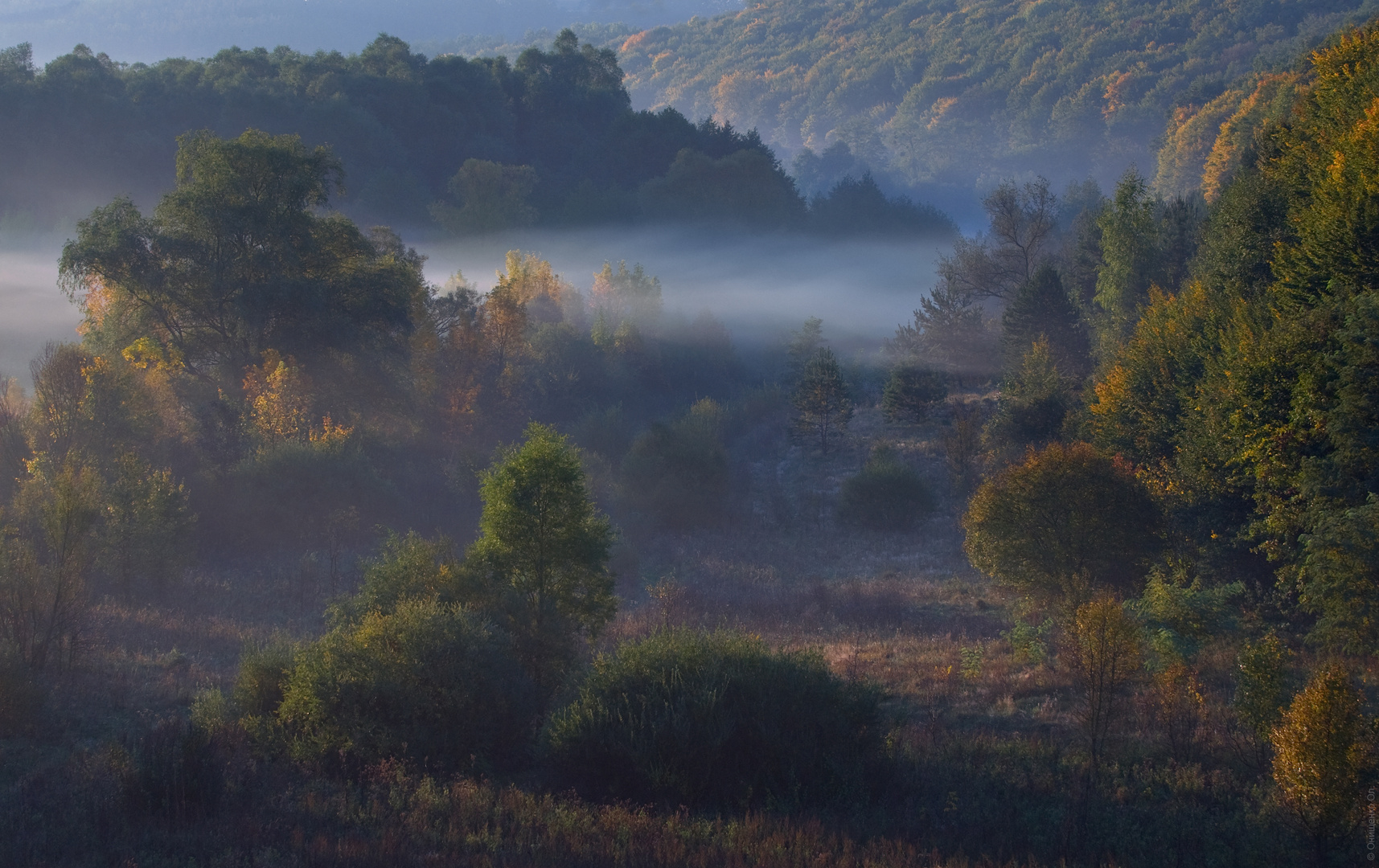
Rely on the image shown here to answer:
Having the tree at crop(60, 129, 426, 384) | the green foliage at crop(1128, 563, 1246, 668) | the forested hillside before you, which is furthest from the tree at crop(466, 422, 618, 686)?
the forested hillside

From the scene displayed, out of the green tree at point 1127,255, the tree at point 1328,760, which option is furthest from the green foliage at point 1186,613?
the green tree at point 1127,255

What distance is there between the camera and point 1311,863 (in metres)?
9.63

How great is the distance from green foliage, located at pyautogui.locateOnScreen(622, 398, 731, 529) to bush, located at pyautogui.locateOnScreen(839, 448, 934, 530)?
20.2ft

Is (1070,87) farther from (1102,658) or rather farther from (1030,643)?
(1102,658)

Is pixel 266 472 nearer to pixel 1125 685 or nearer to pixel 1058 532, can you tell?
pixel 1058 532

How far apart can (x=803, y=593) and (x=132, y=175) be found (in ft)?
203

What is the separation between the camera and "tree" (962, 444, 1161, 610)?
2148cm

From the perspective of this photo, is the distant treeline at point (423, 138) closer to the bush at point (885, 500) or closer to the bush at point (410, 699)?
the bush at point (885, 500)

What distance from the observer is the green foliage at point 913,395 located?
1962 inches

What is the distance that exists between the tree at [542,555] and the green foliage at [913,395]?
36604 millimetres

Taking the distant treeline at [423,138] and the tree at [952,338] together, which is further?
the distant treeline at [423,138]

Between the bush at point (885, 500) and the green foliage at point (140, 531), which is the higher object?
the green foliage at point (140, 531)

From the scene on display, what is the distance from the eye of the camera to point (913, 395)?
49875 millimetres

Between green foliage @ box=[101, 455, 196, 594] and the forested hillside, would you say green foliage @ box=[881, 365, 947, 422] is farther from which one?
the forested hillside
